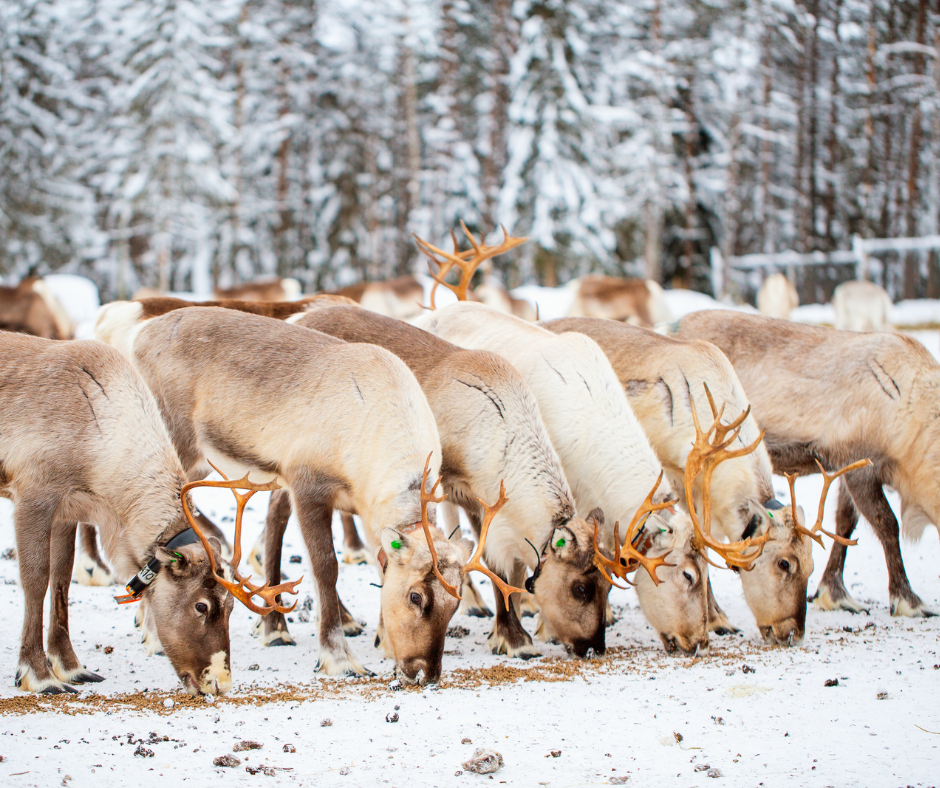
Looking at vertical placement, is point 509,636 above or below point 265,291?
below

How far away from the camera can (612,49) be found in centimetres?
3098

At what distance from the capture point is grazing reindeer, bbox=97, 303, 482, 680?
15.4 feet

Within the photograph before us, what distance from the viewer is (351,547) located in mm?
7383

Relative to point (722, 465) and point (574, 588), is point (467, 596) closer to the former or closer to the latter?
point (574, 588)

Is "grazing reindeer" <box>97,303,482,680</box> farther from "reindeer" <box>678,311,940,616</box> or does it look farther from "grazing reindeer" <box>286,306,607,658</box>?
"reindeer" <box>678,311,940,616</box>

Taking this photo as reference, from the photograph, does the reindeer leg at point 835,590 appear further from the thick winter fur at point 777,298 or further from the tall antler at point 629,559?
the thick winter fur at point 777,298

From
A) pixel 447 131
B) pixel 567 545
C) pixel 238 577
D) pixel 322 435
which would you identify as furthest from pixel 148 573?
pixel 447 131

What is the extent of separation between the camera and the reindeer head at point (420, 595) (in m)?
4.62

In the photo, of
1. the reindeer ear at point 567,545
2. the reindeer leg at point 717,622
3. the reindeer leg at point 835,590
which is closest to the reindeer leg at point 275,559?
the reindeer ear at point 567,545

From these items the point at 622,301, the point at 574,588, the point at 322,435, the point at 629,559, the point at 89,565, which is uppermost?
the point at 322,435

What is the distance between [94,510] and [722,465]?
12.5 feet

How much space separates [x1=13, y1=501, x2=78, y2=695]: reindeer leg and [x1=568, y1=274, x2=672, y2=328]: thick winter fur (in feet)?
52.6

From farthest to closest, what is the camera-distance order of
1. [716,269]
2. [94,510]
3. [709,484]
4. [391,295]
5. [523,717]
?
[716,269] < [391,295] < [709,484] < [94,510] < [523,717]

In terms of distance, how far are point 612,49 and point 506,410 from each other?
2826 cm
